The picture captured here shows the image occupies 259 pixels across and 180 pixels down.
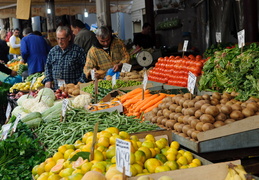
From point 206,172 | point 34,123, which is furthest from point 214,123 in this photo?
point 34,123

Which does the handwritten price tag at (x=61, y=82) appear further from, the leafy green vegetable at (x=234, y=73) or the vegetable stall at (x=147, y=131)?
the leafy green vegetable at (x=234, y=73)

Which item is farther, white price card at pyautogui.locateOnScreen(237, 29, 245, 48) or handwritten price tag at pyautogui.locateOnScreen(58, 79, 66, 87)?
handwritten price tag at pyautogui.locateOnScreen(58, 79, 66, 87)

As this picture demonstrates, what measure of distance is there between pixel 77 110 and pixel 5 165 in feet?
4.37

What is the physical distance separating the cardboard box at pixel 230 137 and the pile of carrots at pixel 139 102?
1336mm

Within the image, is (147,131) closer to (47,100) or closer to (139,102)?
(139,102)

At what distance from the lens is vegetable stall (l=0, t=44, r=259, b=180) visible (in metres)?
2.71

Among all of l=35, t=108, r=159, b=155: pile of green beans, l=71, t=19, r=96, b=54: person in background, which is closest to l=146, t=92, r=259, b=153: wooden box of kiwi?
l=35, t=108, r=159, b=155: pile of green beans

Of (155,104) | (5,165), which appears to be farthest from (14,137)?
(155,104)

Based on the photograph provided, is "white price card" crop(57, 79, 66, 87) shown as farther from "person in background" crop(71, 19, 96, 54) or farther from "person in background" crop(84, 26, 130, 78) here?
"person in background" crop(71, 19, 96, 54)

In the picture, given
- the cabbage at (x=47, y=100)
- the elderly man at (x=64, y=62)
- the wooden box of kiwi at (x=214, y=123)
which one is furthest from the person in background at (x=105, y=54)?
the wooden box of kiwi at (x=214, y=123)

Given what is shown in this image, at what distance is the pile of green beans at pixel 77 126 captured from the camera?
12.1ft

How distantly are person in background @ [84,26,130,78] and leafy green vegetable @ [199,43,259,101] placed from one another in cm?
223

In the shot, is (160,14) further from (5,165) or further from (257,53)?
(5,165)

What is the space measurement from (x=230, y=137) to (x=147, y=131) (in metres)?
0.73
